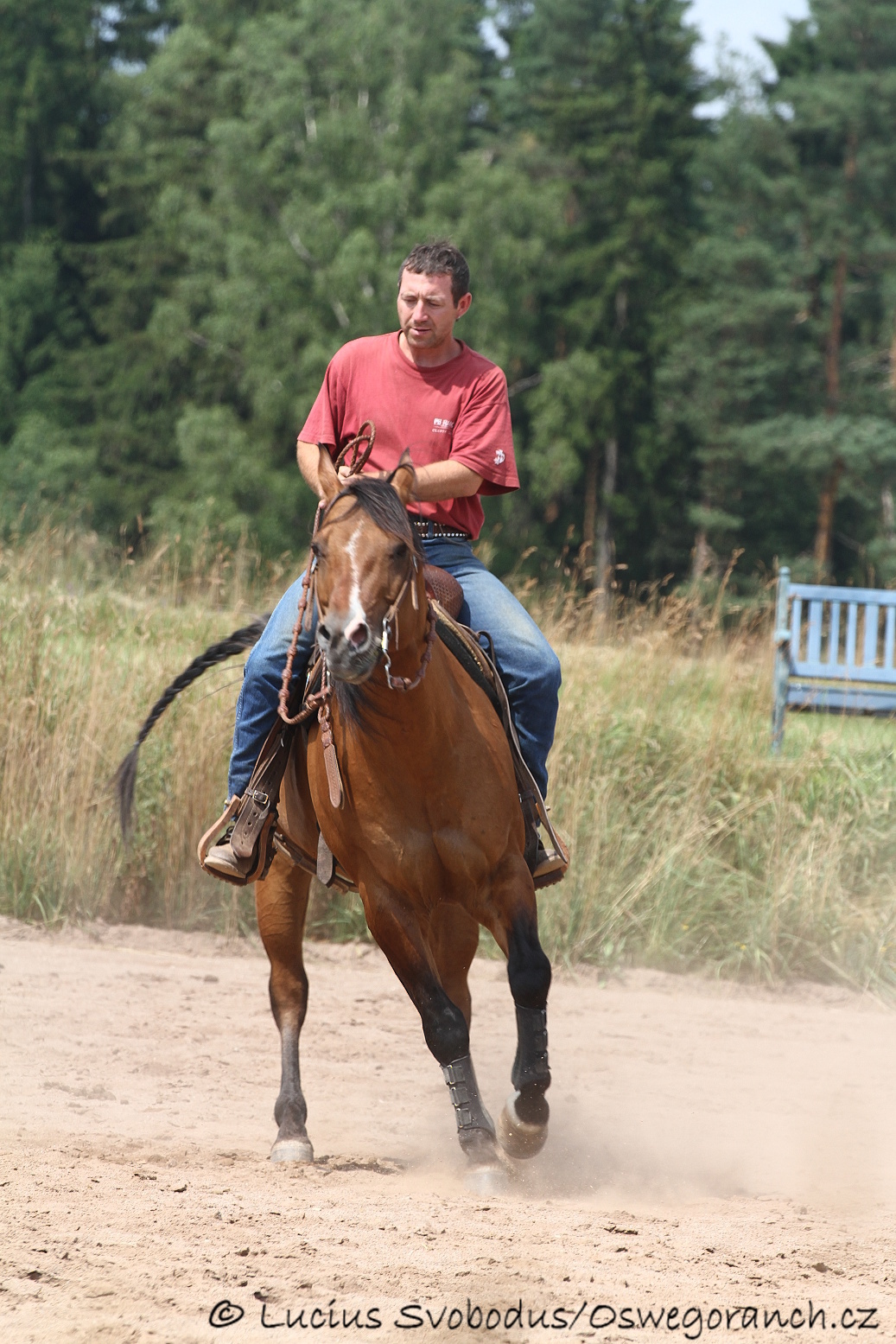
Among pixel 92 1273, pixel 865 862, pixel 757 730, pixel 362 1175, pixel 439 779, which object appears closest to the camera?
pixel 92 1273

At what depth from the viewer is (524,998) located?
4289 millimetres

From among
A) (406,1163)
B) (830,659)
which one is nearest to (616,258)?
(830,659)

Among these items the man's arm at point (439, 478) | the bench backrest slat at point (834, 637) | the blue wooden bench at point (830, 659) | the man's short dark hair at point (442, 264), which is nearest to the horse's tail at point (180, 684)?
the man's arm at point (439, 478)

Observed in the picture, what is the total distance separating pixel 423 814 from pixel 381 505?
100 cm

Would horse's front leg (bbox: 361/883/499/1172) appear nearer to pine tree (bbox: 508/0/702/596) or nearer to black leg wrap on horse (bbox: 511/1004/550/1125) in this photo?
black leg wrap on horse (bbox: 511/1004/550/1125)

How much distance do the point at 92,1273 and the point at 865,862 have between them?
20.0ft

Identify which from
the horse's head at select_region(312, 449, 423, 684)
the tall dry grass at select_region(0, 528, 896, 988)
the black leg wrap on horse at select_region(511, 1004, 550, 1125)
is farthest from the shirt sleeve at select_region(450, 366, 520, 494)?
the tall dry grass at select_region(0, 528, 896, 988)

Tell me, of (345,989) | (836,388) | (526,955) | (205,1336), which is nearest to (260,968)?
(345,989)

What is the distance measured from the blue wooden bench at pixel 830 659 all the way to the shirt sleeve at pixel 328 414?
5.56m

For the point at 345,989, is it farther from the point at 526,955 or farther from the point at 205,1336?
the point at 205,1336

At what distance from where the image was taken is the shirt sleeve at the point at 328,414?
454 cm

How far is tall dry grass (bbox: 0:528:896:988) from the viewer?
25.5 ft

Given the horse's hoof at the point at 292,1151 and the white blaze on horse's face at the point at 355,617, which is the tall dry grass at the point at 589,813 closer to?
the horse's hoof at the point at 292,1151

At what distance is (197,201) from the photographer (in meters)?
35.8
